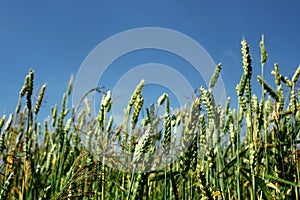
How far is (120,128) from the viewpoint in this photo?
6.69 feet

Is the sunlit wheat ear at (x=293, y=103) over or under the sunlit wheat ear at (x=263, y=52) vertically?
under

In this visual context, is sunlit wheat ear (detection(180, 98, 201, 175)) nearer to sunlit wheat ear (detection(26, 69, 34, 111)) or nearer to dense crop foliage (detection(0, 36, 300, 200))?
dense crop foliage (detection(0, 36, 300, 200))

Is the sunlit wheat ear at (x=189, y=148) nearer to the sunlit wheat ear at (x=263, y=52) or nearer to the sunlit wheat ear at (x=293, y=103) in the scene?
the sunlit wheat ear at (x=263, y=52)

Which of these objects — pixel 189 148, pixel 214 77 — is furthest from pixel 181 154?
pixel 214 77

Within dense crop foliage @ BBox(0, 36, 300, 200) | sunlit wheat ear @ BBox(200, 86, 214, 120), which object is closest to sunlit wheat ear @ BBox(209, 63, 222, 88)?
dense crop foliage @ BBox(0, 36, 300, 200)

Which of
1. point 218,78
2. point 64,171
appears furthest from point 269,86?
point 64,171

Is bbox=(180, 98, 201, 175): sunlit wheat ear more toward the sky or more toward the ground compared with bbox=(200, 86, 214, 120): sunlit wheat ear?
more toward the ground

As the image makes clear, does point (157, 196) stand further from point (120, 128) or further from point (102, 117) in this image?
point (102, 117)

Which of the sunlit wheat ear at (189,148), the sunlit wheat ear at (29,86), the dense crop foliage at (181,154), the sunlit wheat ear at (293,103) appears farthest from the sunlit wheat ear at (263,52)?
the sunlit wheat ear at (29,86)

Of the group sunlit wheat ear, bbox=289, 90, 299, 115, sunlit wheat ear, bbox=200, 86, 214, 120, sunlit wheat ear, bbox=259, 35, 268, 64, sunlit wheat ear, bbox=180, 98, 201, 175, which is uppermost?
sunlit wheat ear, bbox=259, 35, 268, 64

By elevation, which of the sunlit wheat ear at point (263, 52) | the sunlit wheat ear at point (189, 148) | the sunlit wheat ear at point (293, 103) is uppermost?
the sunlit wheat ear at point (263, 52)

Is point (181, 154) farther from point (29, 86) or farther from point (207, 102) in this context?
point (29, 86)

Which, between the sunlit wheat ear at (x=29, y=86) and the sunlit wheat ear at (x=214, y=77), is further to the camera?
the sunlit wheat ear at (x=29, y=86)

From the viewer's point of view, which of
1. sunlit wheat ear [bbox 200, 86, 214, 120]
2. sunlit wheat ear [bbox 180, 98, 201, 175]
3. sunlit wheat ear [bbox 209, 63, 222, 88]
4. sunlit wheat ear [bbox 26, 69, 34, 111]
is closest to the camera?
sunlit wheat ear [bbox 180, 98, 201, 175]
